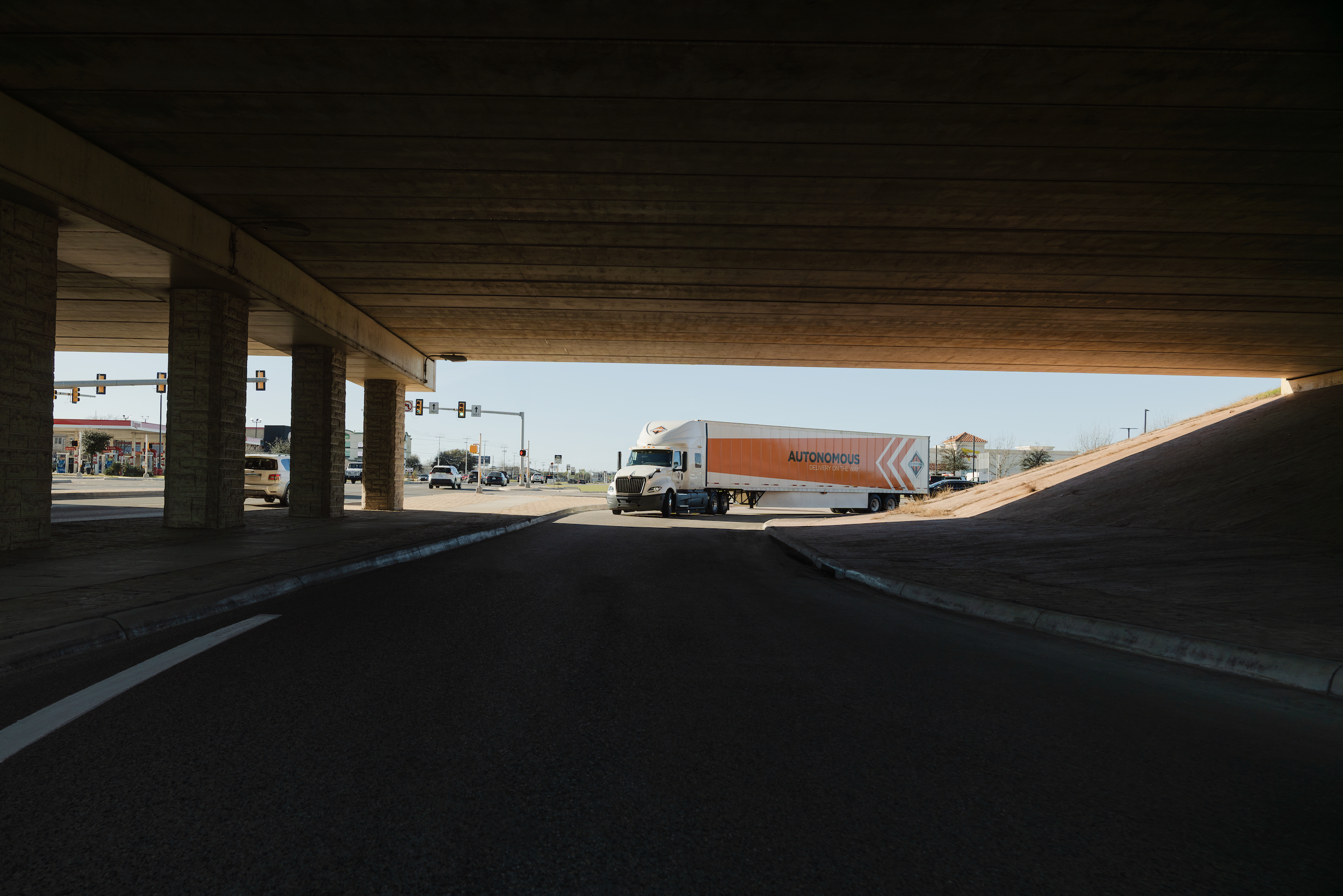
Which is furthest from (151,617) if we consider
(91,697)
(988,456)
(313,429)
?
(988,456)

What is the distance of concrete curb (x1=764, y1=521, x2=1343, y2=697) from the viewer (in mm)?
5305

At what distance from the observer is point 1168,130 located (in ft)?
32.2

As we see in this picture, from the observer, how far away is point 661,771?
3471 mm

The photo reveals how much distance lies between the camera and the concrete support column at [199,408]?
14.4m

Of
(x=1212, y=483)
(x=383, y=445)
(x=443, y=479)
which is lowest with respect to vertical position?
(x=443, y=479)

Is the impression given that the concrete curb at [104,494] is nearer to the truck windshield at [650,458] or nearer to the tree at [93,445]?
the truck windshield at [650,458]

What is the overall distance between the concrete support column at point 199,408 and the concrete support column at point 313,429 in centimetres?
488

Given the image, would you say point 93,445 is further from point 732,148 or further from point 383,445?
point 732,148

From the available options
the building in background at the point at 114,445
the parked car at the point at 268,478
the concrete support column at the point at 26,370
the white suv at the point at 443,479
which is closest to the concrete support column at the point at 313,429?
the parked car at the point at 268,478

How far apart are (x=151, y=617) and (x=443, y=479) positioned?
50505 mm

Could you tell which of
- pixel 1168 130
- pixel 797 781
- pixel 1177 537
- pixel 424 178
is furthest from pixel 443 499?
pixel 797 781

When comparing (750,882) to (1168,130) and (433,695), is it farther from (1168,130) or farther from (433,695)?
(1168,130)

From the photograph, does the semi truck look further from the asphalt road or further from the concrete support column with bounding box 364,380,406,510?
the asphalt road

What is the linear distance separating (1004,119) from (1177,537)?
8.67 m
